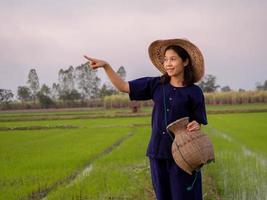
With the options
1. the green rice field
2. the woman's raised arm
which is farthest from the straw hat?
the green rice field

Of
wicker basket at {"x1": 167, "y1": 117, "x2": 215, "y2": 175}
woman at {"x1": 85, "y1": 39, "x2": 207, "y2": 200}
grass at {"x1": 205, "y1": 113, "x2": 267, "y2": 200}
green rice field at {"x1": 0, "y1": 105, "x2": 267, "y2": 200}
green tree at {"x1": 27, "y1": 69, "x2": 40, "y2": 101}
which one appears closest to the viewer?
wicker basket at {"x1": 167, "y1": 117, "x2": 215, "y2": 175}

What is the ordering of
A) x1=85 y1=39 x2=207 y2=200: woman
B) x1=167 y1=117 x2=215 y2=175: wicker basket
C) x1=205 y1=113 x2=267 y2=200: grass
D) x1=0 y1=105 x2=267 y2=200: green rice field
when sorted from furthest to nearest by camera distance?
1. x1=0 y1=105 x2=267 y2=200: green rice field
2. x1=205 y1=113 x2=267 y2=200: grass
3. x1=85 y1=39 x2=207 y2=200: woman
4. x1=167 y1=117 x2=215 y2=175: wicker basket

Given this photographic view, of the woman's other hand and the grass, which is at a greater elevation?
the woman's other hand

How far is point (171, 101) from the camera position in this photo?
261cm

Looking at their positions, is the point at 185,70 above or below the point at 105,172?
above

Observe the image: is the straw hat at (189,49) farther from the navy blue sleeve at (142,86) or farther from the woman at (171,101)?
the navy blue sleeve at (142,86)

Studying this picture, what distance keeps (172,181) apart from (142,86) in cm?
62

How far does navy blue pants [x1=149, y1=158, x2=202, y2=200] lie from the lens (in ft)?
8.24

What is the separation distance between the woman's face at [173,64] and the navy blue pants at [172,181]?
53 cm

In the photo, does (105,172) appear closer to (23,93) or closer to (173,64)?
(173,64)

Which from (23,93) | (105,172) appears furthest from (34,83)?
(105,172)

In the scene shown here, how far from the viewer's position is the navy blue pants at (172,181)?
8.24 ft

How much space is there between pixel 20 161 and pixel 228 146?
5.10m

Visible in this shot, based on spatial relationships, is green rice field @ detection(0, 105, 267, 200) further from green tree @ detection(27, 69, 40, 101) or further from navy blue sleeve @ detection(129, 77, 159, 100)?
green tree @ detection(27, 69, 40, 101)
